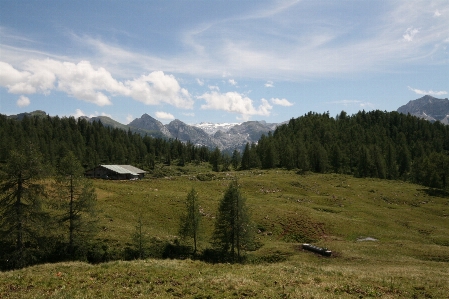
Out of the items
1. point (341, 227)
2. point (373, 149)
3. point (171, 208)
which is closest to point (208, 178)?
point (171, 208)

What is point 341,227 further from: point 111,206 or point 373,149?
point 373,149

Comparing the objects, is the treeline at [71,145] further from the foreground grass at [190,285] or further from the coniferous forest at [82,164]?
the foreground grass at [190,285]

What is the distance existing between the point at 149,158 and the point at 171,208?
382 ft

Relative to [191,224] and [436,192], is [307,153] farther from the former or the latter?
[191,224]

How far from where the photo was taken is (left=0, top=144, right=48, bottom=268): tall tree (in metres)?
29.3

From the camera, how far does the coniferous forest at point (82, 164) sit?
30203mm

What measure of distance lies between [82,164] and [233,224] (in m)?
119

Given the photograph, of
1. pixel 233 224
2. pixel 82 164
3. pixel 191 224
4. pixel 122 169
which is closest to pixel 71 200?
pixel 191 224

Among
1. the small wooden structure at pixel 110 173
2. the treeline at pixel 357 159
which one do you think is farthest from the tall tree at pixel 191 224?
the treeline at pixel 357 159

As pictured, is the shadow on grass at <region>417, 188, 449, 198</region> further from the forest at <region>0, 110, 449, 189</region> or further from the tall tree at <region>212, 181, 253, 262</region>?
the tall tree at <region>212, 181, 253, 262</region>

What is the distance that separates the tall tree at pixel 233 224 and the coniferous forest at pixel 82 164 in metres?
17.2

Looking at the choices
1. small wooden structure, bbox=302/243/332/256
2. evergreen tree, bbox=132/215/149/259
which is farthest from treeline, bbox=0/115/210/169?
small wooden structure, bbox=302/243/332/256

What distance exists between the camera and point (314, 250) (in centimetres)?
3988

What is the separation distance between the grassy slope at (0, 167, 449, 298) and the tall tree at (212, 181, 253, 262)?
314 cm
